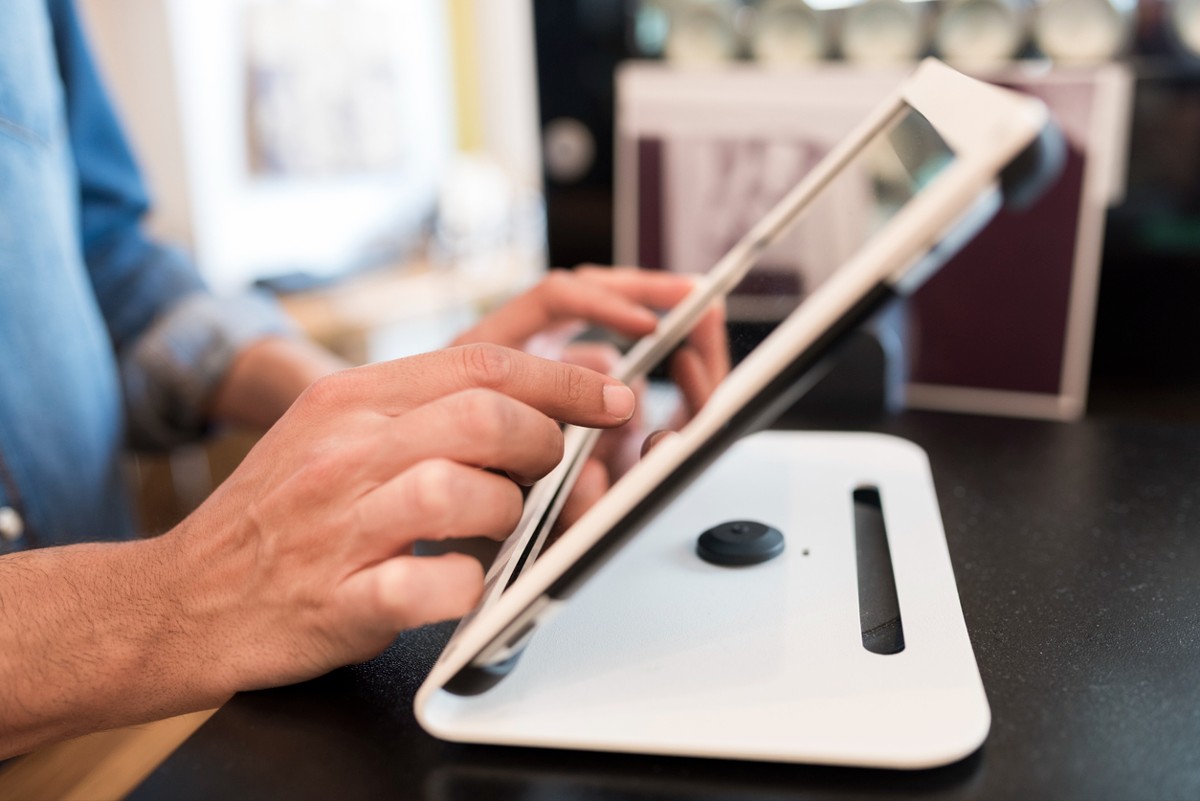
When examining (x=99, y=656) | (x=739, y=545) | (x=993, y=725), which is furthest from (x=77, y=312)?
(x=993, y=725)

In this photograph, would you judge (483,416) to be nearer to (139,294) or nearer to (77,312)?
(77,312)

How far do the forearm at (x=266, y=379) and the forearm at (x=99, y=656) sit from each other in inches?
16.0

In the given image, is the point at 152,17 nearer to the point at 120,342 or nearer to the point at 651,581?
the point at 120,342

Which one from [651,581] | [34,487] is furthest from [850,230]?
[34,487]

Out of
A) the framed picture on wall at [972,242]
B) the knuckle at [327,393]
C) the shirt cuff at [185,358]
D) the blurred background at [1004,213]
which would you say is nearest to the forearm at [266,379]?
the shirt cuff at [185,358]

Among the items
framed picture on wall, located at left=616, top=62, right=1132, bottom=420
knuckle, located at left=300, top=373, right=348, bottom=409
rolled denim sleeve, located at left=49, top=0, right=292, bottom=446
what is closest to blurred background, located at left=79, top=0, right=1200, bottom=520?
framed picture on wall, located at left=616, top=62, right=1132, bottom=420

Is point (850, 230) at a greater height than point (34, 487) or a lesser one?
greater

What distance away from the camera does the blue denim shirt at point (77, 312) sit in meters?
0.64

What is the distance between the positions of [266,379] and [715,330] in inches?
18.9

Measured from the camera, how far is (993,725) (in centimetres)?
32

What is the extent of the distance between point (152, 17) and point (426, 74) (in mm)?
883

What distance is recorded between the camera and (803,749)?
294mm

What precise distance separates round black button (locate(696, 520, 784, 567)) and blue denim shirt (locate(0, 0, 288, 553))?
1.47ft

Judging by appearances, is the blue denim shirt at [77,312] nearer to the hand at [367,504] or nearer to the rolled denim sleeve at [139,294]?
the rolled denim sleeve at [139,294]
